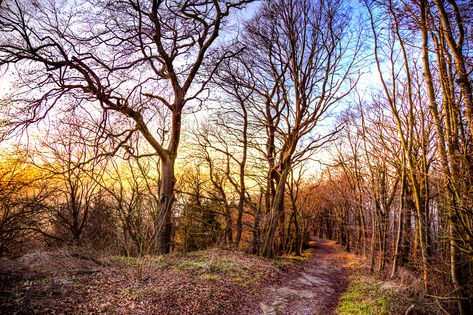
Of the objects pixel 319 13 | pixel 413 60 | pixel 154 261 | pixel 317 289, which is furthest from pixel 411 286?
pixel 319 13

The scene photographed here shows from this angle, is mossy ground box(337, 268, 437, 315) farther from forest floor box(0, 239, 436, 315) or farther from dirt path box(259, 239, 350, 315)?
dirt path box(259, 239, 350, 315)

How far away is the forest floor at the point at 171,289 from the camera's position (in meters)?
4.34

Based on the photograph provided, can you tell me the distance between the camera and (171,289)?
17.9ft

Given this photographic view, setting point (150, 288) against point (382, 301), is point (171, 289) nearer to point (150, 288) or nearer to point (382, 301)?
point (150, 288)

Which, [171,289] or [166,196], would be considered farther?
[166,196]

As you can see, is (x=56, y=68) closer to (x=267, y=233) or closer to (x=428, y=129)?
(x=267, y=233)

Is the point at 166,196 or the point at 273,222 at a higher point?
the point at 166,196

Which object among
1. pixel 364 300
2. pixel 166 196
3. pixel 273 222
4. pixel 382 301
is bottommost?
pixel 364 300

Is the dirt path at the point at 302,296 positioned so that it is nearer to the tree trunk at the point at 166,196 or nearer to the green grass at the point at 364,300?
the green grass at the point at 364,300

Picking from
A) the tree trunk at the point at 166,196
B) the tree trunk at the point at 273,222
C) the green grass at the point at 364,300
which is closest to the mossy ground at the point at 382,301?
the green grass at the point at 364,300

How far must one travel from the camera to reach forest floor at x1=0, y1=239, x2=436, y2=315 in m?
4.34

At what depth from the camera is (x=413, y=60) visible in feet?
24.7

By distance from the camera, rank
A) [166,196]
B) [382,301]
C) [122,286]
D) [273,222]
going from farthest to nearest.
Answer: [273,222], [166,196], [382,301], [122,286]

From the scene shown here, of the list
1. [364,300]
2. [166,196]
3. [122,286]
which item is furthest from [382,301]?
[166,196]
